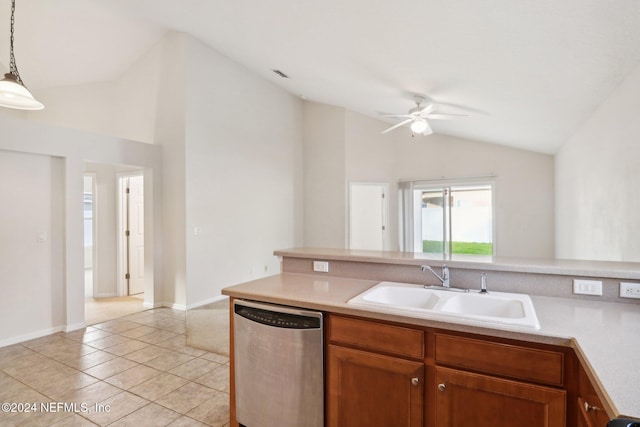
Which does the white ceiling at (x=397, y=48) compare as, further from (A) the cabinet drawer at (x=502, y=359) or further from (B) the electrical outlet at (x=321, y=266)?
(B) the electrical outlet at (x=321, y=266)

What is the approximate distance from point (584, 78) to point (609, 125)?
1.96ft

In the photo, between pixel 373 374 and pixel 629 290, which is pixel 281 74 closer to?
pixel 373 374

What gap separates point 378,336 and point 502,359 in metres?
0.52

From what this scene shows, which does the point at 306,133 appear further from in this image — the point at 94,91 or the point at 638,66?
the point at 638,66

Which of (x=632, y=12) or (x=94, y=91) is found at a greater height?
(x=94, y=91)

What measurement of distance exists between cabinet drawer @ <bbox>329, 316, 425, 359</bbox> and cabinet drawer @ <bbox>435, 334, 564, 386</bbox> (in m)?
0.10

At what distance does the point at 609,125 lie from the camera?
2.81 meters

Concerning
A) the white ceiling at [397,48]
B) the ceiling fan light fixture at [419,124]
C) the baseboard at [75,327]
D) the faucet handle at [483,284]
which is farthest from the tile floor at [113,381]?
the ceiling fan light fixture at [419,124]

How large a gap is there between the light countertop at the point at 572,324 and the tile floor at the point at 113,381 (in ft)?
3.51

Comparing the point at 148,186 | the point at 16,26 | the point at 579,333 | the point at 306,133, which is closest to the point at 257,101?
the point at 306,133

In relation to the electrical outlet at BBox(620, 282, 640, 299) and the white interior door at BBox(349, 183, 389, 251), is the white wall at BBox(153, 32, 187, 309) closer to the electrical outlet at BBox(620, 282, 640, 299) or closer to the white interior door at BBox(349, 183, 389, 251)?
the white interior door at BBox(349, 183, 389, 251)

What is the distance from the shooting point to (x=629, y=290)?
1.61 metres

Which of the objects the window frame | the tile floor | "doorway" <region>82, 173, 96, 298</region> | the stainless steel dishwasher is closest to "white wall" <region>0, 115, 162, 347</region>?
the tile floor

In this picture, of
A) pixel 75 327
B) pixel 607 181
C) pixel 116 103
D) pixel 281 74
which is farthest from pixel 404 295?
pixel 116 103
